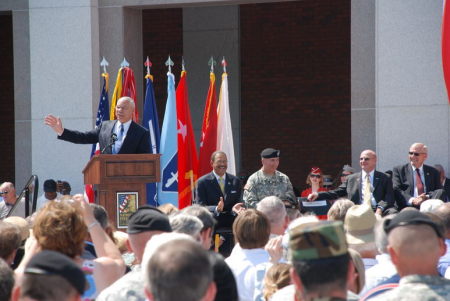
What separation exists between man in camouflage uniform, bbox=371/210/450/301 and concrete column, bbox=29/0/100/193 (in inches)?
347

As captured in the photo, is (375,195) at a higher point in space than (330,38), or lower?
lower

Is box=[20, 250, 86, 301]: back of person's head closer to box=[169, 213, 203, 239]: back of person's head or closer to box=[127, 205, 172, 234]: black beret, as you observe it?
box=[127, 205, 172, 234]: black beret

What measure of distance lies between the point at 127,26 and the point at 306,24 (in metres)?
4.38

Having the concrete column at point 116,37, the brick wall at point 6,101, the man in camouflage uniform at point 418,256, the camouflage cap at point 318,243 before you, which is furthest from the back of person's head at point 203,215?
the brick wall at point 6,101

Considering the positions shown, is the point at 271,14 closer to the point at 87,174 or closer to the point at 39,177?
the point at 39,177

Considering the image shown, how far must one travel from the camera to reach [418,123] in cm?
1039

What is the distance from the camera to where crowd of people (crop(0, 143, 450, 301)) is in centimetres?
249

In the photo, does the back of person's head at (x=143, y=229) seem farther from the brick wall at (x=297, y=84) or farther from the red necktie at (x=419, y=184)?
the brick wall at (x=297, y=84)

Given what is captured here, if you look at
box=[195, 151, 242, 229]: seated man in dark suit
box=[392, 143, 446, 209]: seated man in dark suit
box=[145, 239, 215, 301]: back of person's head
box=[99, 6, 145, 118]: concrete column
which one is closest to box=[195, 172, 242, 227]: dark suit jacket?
box=[195, 151, 242, 229]: seated man in dark suit

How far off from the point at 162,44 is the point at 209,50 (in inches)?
41.1

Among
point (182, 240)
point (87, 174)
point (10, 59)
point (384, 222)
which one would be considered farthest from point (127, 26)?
point (182, 240)

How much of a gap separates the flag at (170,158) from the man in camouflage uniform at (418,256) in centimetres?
695

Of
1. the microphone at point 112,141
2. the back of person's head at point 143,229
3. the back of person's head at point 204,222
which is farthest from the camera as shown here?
the microphone at point 112,141

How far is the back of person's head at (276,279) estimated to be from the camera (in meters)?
3.55
